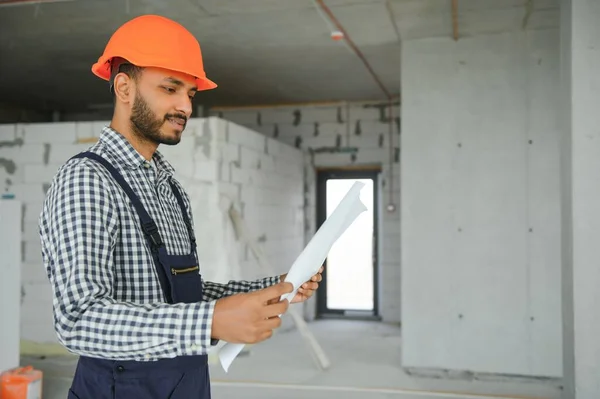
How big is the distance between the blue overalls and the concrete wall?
3444 mm

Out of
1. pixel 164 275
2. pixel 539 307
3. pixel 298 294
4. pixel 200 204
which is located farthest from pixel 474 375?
pixel 164 275

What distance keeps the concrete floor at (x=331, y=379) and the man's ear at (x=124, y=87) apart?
2.87m

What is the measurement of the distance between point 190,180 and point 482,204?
7.19 ft

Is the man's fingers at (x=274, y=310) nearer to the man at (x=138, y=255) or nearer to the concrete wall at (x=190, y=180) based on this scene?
the man at (x=138, y=255)

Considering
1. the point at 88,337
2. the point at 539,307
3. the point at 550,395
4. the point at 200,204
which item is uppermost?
the point at 200,204

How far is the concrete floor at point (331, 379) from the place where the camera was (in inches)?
151

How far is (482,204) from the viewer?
169 inches

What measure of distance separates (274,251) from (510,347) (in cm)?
257

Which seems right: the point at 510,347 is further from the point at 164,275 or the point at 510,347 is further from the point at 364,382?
the point at 164,275

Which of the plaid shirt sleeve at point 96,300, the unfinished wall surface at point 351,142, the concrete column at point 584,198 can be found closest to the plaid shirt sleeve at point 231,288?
the plaid shirt sleeve at point 96,300

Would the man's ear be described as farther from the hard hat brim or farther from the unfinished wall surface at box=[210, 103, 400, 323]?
the unfinished wall surface at box=[210, 103, 400, 323]

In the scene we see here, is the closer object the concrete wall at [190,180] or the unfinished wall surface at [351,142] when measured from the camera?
the concrete wall at [190,180]

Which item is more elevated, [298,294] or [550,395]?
[298,294]

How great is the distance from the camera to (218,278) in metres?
4.70
